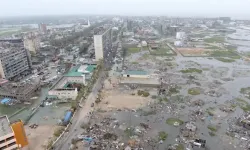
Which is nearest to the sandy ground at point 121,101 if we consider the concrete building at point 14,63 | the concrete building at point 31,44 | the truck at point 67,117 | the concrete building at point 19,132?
the truck at point 67,117

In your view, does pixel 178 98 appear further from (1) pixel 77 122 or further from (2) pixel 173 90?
(1) pixel 77 122

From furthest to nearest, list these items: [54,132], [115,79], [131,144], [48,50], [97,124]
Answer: [48,50] < [115,79] < [97,124] < [54,132] < [131,144]

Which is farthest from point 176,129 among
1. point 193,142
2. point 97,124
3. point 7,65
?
point 7,65

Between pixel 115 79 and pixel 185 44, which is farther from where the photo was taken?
pixel 185 44

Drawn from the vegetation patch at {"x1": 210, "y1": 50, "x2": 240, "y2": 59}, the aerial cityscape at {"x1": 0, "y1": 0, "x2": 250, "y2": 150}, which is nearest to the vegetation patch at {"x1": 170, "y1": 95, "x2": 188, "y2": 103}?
the aerial cityscape at {"x1": 0, "y1": 0, "x2": 250, "y2": 150}

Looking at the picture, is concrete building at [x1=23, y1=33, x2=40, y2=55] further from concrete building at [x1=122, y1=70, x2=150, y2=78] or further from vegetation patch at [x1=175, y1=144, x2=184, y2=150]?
vegetation patch at [x1=175, y1=144, x2=184, y2=150]

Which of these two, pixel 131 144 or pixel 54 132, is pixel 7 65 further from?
pixel 131 144

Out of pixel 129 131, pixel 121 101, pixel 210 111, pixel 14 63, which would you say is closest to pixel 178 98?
pixel 210 111
